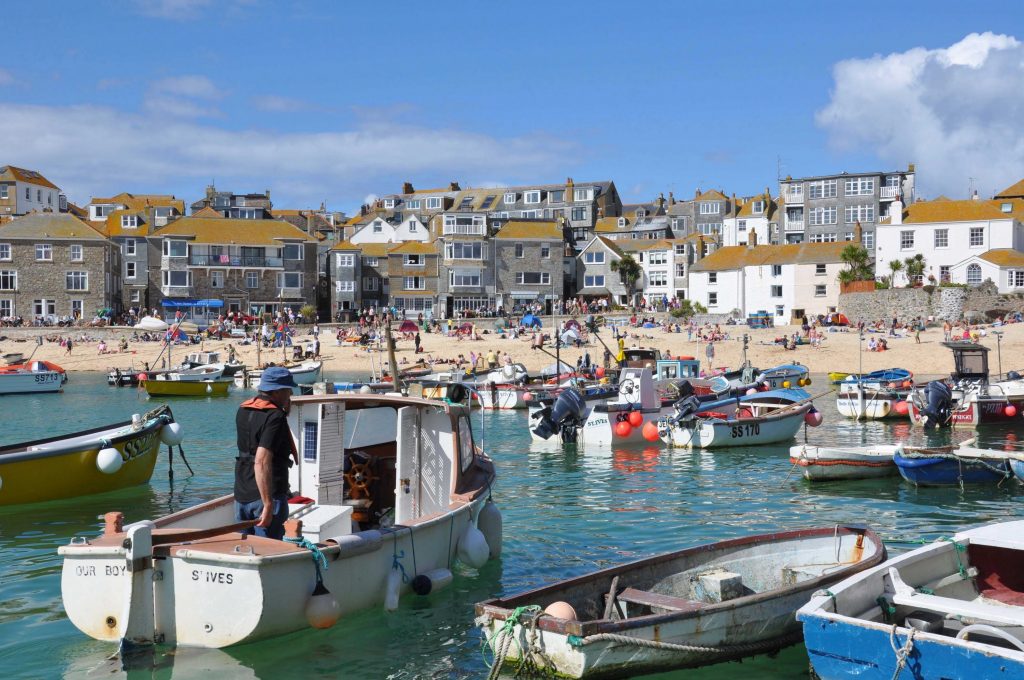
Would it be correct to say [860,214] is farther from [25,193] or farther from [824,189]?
[25,193]

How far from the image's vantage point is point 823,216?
95.8m

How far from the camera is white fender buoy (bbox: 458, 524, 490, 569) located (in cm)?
1378

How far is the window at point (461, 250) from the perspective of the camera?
9025 centimetres

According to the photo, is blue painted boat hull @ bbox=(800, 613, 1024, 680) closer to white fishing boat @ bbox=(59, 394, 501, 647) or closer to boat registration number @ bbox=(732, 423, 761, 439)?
white fishing boat @ bbox=(59, 394, 501, 647)

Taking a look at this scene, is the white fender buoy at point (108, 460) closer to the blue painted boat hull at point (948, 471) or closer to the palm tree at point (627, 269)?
the blue painted boat hull at point (948, 471)

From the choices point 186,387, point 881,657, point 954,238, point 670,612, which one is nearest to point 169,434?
point 670,612

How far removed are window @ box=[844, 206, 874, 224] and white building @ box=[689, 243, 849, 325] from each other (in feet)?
41.9

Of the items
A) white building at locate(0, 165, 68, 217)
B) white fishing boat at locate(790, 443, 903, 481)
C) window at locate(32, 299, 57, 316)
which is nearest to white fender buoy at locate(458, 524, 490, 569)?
white fishing boat at locate(790, 443, 903, 481)

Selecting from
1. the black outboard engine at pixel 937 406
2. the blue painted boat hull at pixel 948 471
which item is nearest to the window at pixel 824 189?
the black outboard engine at pixel 937 406

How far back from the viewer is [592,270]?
97188mm

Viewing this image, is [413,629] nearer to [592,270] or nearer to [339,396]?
[339,396]

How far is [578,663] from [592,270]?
8858 centimetres

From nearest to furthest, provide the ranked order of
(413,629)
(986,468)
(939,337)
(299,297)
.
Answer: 1. (413,629)
2. (986,468)
3. (939,337)
4. (299,297)

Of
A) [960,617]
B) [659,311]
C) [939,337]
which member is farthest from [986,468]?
[659,311]
